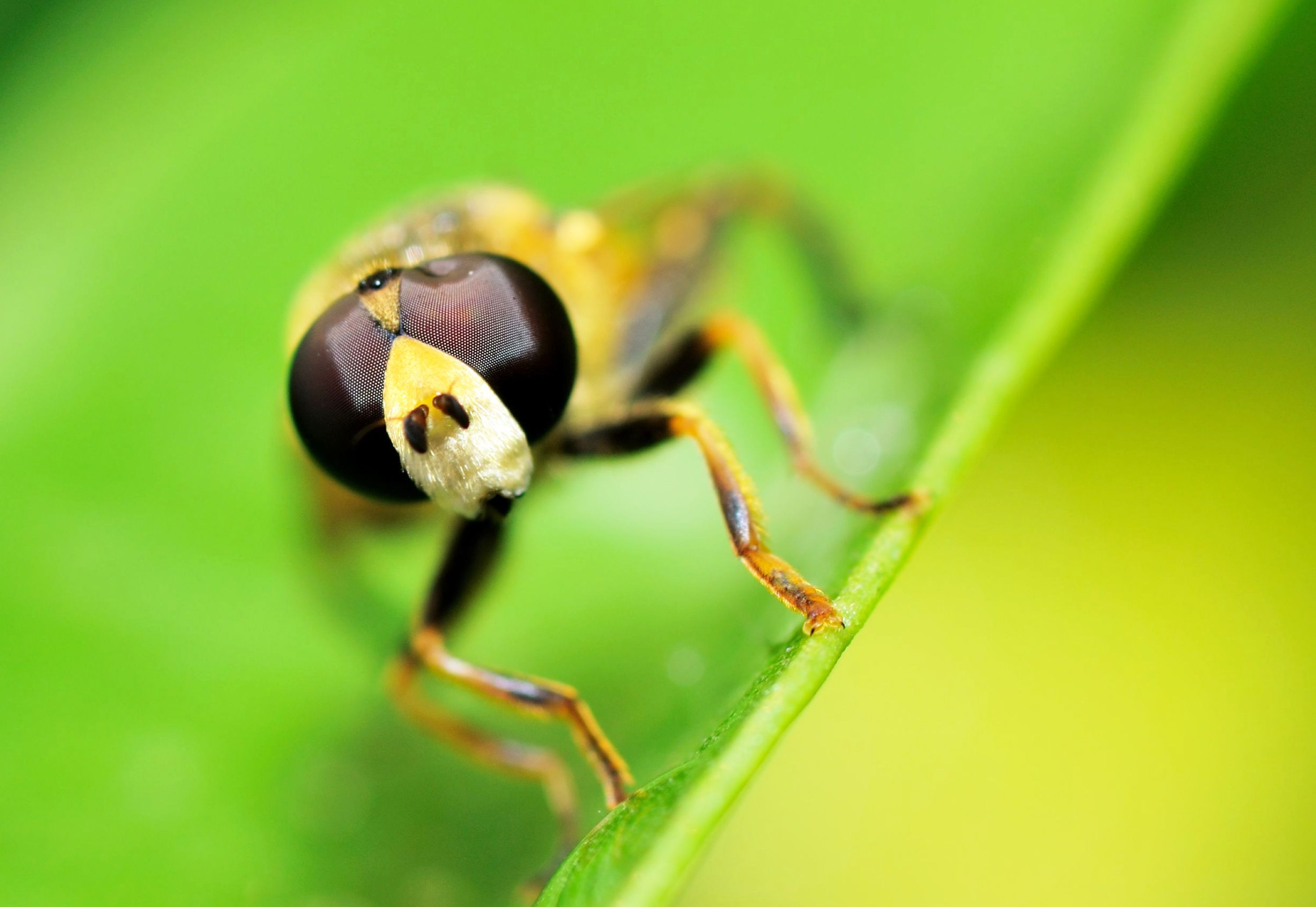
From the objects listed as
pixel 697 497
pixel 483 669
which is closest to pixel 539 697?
pixel 483 669

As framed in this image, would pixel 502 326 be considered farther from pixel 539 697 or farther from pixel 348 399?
pixel 539 697

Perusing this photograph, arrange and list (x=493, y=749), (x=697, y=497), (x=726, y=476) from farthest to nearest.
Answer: (x=697, y=497), (x=493, y=749), (x=726, y=476)

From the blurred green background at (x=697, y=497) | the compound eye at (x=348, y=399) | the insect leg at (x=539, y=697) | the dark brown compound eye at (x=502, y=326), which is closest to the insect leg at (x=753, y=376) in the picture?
the blurred green background at (x=697, y=497)

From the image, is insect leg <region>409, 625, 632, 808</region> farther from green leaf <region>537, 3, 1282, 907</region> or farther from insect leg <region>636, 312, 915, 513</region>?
insect leg <region>636, 312, 915, 513</region>

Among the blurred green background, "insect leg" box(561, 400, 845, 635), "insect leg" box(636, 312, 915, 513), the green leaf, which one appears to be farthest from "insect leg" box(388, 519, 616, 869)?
the green leaf

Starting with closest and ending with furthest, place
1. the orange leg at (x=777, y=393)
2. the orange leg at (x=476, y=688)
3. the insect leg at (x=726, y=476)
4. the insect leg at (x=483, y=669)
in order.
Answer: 1. the insect leg at (x=726, y=476)
2. the insect leg at (x=483, y=669)
3. the orange leg at (x=476, y=688)
4. the orange leg at (x=777, y=393)

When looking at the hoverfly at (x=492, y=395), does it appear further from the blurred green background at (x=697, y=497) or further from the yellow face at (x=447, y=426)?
the blurred green background at (x=697, y=497)
